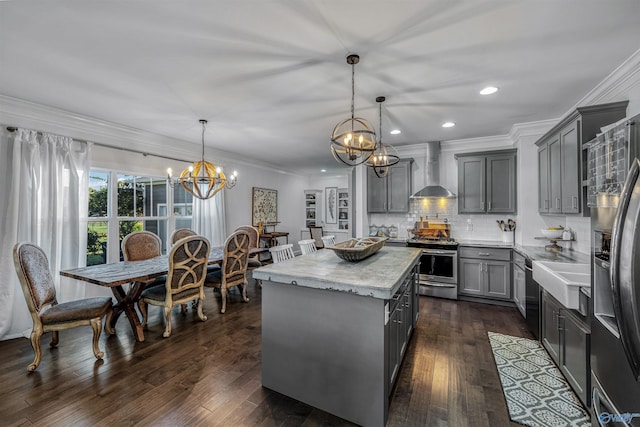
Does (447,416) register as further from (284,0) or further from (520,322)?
(284,0)

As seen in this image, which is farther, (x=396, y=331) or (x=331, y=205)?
(x=331, y=205)

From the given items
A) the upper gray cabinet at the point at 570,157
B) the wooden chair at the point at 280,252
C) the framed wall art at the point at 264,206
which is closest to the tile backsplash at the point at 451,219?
the upper gray cabinet at the point at 570,157

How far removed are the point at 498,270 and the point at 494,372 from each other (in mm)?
2126

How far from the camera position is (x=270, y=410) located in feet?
6.22

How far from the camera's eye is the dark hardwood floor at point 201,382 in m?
1.84

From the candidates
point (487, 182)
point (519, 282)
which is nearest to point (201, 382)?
point (519, 282)

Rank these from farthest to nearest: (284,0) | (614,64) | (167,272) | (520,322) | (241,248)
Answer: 1. (241,248)
2. (520,322)
3. (167,272)
4. (614,64)
5. (284,0)

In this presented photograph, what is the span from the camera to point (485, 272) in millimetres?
4137

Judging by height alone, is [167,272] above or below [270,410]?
above

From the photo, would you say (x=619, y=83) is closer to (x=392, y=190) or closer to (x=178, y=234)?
(x=392, y=190)

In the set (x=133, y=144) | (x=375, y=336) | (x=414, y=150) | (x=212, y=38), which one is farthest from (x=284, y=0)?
(x=414, y=150)

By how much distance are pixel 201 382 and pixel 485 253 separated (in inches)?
162

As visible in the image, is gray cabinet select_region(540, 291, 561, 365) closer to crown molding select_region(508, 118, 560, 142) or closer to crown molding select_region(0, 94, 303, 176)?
crown molding select_region(508, 118, 560, 142)

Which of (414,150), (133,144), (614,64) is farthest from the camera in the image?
(414,150)
